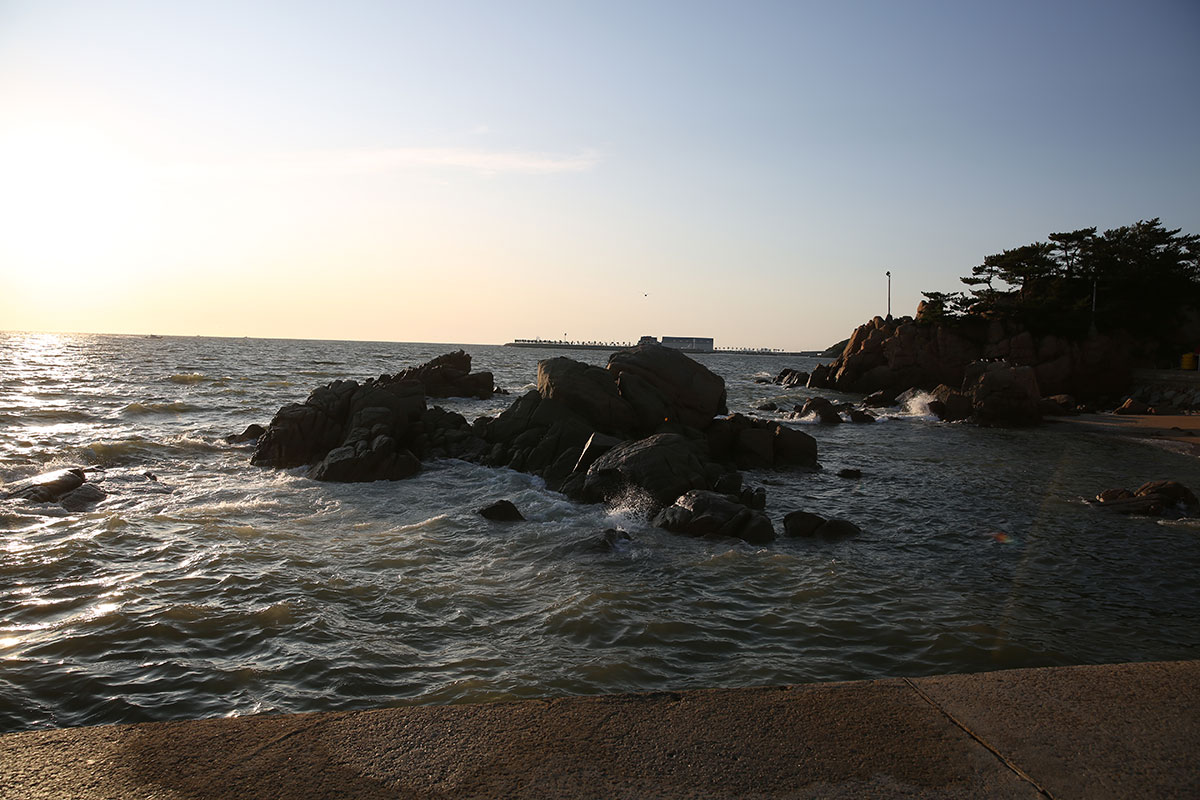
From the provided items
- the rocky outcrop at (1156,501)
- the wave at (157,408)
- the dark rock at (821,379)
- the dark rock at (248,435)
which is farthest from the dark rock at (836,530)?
the dark rock at (821,379)

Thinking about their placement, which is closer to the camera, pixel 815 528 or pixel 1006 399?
pixel 815 528

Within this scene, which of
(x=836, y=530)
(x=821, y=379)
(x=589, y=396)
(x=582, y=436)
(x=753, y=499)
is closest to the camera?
(x=836, y=530)

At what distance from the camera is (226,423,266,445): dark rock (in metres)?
21.4

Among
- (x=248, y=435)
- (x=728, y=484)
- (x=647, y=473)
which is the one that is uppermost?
(x=647, y=473)

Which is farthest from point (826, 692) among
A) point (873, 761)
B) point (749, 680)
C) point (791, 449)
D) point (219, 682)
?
point (791, 449)

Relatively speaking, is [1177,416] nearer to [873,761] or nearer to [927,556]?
[927,556]

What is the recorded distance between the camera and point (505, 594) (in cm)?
852

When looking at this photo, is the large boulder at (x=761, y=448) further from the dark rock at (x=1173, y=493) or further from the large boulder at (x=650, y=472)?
the dark rock at (x=1173, y=493)

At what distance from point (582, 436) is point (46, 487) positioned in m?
11.4

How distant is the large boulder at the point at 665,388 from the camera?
68.6 ft

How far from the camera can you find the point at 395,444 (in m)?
17.8

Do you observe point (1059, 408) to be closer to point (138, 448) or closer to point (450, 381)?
point (450, 381)

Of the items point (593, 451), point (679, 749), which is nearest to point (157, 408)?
point (593, 451)

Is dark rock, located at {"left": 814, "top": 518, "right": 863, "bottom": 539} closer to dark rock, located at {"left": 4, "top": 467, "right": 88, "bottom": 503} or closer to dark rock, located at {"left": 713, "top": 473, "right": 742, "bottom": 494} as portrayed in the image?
dark rock, located at {"left": 713, "top": 473, "right": 742, "bottom": 494}
